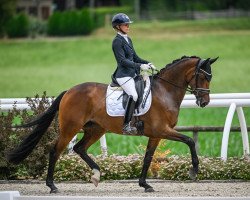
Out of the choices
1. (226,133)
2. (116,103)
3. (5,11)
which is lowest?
(5,11)

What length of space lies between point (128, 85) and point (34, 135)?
134 cm

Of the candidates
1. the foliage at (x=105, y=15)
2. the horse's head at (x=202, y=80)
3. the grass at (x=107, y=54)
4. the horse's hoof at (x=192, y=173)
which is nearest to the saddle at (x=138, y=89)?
the horse's head at (x=202, y=80)

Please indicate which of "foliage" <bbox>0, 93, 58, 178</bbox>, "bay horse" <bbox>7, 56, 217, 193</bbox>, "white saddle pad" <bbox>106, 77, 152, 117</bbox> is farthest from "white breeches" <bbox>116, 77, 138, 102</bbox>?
"foliage" <bbox>0, 93, 58, 178</bbox>

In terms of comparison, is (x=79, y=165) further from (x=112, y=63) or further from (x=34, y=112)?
(x=112, y=63)

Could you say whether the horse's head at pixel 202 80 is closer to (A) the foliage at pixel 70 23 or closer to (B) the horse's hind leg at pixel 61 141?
(B) the horse's hind leg at pixel 61 141

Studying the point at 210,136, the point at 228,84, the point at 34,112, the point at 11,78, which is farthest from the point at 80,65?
the point at 34,112

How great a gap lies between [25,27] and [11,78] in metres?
21.1

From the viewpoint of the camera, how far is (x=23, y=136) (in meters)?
13.1

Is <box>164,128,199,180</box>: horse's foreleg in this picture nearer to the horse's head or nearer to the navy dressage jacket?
the horse's head

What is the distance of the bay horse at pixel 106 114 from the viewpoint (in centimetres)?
1166

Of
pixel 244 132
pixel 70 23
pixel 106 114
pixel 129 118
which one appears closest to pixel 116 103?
pixel 106 114

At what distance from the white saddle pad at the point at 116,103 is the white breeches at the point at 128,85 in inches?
5.8

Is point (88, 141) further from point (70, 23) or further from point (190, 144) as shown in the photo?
point (70, 23)

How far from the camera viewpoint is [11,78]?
49156 mm
